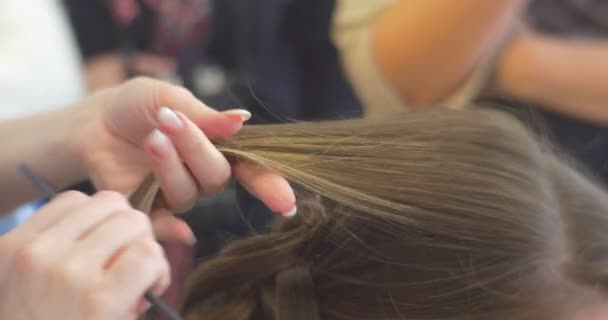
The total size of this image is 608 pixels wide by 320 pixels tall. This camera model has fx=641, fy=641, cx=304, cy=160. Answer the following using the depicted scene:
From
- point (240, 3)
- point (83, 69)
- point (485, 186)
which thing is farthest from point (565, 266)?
point (83, 69)

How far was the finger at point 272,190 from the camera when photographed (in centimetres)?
45

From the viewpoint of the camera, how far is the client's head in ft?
1.54

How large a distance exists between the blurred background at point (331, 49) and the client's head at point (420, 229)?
0.78ft

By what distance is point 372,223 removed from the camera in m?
0.48

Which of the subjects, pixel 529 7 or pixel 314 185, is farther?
pixel 529 7

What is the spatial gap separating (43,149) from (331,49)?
521 mm

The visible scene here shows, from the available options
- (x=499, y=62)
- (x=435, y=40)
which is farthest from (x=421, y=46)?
(x=499, y=62)

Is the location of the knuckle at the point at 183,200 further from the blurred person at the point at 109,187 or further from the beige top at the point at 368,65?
the beige top at the point at 368,65

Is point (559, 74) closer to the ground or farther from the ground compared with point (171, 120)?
closer to the ground

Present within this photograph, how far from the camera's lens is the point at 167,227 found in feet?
1.68

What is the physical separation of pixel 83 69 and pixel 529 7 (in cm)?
65

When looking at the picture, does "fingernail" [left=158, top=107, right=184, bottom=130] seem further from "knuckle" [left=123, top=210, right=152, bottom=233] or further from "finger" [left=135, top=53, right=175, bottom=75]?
"finger" [left=135, top=53, right=175, bottom=75]

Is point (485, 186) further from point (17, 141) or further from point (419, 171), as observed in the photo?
point (17, 141)

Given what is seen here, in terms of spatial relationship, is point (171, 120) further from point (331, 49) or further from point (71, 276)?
point (331, 49)
